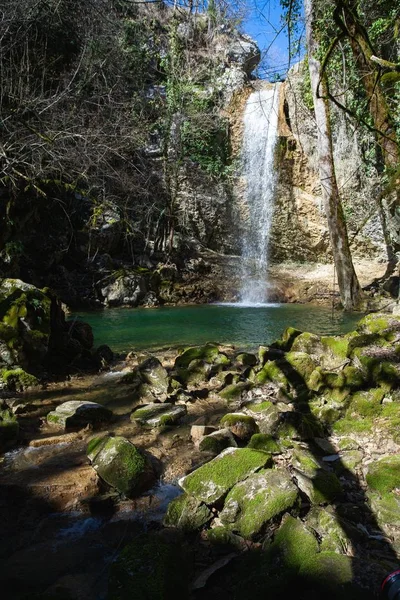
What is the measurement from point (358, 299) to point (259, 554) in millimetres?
9298

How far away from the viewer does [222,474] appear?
8.12 feet

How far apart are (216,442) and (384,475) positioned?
3.91 ft


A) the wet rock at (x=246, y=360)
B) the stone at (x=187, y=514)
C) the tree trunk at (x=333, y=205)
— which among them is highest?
the tree trunk at (x=333, y=205)

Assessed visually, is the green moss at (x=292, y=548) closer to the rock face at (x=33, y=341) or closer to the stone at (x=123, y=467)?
the stone at (x=123, y=467)

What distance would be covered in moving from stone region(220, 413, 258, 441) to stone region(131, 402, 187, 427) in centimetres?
50

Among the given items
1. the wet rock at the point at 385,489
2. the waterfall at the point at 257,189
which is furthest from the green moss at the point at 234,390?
the waterfall at the point at 257,189

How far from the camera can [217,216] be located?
17062 mm

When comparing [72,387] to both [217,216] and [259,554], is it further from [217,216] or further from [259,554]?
[217,216]

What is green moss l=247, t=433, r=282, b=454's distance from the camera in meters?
2.96

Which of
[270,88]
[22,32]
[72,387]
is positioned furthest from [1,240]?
[270,88]

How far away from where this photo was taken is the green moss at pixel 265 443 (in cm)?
296

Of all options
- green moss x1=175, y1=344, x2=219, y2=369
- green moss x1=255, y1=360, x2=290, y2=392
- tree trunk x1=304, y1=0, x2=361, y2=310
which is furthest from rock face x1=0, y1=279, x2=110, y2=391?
tree trunk x1=304, y1=0, x2=361, y2=310

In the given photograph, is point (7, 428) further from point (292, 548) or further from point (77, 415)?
point (292, 548)

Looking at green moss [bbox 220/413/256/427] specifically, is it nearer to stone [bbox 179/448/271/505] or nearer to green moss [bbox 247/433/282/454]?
green moss [bbox 247/433/282/454]
